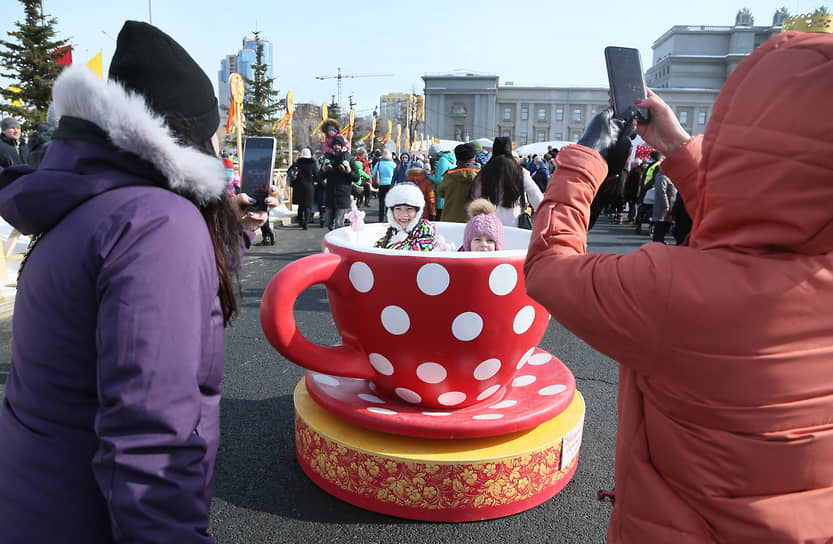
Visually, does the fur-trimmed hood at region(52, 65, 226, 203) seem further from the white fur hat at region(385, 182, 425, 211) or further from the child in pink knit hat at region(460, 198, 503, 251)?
the white fur hat at region(385, 182, 425, 211)

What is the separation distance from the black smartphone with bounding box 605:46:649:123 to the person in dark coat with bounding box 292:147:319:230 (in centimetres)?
982

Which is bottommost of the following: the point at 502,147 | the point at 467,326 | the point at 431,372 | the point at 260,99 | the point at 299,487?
the point at 299,487

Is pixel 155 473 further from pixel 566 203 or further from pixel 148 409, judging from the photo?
pixel 566 203

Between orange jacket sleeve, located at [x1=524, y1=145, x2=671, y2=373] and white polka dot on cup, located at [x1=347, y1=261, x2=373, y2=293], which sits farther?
white polka dot on cup, located at [x1=347, y1=261, x2=373, y2=293]

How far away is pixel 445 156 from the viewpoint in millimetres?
8414

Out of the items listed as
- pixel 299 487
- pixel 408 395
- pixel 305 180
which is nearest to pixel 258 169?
pixel 408 395

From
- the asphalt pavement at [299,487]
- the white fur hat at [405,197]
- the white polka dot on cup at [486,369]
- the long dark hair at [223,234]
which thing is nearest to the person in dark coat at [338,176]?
the asphalt pavement at [299,487]

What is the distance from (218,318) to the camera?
3.54 feet

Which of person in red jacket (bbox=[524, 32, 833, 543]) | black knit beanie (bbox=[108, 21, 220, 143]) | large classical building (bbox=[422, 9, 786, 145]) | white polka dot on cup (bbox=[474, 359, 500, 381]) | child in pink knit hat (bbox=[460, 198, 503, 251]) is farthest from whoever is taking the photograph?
large classical building (bbox=[422, 9, 786, 145])

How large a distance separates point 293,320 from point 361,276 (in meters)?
0.31

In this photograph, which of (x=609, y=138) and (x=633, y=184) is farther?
(x=633, y=184)

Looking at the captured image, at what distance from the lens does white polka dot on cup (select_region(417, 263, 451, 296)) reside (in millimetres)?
2178

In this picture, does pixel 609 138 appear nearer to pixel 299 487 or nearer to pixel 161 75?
pixel 161 75

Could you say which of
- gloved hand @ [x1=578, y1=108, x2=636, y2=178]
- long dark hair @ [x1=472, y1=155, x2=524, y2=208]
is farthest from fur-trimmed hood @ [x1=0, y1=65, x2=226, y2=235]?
long dark hair @ [x1=472, y1=155, x2=524, y2=208]
